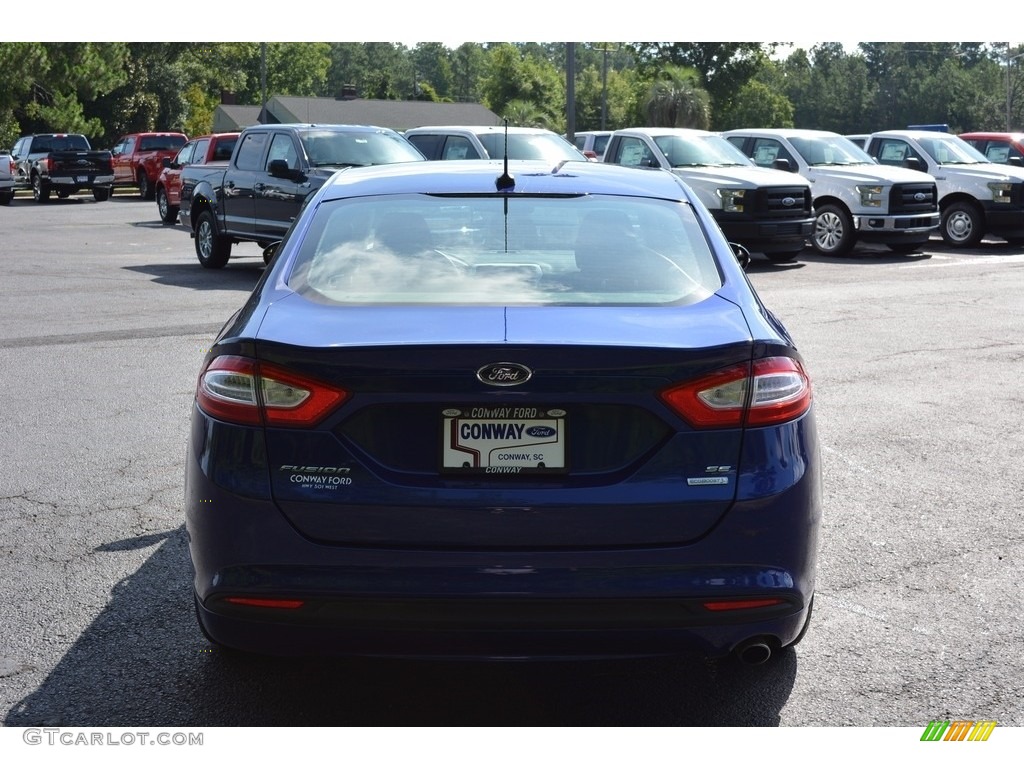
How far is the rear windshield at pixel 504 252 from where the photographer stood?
3873 millimetres

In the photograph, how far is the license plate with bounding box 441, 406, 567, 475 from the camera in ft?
11.0

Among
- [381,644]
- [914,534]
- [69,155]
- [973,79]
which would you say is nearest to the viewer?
[381,644]

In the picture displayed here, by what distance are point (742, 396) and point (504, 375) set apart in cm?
64

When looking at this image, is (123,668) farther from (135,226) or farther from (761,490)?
(135,226)

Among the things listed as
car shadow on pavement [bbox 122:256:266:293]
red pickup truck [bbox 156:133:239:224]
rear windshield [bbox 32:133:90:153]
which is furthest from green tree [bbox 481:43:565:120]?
car shadow on pavement [bbox 122:256:266:293]

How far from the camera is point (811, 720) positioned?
3.82 metres

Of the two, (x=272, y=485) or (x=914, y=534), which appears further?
(x=914, y=534)

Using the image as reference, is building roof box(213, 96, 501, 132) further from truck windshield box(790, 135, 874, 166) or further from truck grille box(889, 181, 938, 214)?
truck grille box(889, 181, 938, 214)

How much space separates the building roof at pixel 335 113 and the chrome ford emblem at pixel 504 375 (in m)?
74.4

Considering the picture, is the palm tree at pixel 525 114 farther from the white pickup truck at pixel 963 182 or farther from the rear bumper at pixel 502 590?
the rear bumper at pixel 502 590

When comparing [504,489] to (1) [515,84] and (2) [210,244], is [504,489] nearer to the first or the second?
(2) [210,244]

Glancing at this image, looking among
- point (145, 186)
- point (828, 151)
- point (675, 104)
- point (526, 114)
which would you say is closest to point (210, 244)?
point (828, 151)

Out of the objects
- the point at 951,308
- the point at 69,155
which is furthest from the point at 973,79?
the point at 951,308

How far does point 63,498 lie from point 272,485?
313 centimetres
